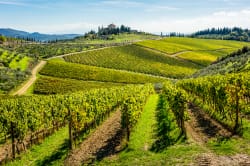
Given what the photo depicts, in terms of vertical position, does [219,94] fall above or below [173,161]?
above

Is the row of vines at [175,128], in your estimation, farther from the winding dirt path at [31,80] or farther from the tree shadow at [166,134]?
the winding dirt path at [31,80]

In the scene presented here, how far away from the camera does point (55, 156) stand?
35.5 metres

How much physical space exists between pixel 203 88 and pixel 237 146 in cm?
2659

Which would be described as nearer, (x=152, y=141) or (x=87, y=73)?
(x=152, y=141)

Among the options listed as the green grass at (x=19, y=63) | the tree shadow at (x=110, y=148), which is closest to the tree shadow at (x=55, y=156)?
the tree shadow at (x=110, y=148)

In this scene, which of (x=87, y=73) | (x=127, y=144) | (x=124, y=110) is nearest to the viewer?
(x=127, y=144)

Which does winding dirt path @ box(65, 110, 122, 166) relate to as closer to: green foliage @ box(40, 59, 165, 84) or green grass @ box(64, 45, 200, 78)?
green foliage @ box(40, 59, 165, 84)

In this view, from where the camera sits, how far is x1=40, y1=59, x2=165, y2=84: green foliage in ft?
465

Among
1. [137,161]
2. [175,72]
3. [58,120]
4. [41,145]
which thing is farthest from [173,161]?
[175,72]

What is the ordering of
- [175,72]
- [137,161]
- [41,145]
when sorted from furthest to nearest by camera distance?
1. [175,72]
2. [41,145]
3. [137,161]

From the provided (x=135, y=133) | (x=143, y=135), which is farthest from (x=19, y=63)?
(x=143, y=135)

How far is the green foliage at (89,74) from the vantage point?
142m

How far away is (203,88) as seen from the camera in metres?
55.6

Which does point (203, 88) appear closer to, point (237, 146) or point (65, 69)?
point (237, 146)
